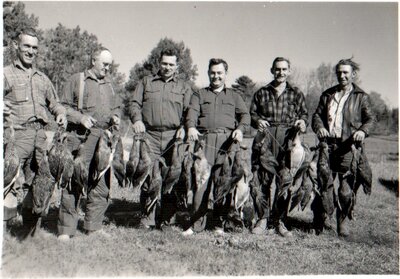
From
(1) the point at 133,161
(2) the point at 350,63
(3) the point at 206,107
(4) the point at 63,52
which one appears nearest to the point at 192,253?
(1) the point at 133,161

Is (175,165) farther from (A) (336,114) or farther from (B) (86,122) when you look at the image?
(A) (336,114)

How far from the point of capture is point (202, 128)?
6223 millimetres

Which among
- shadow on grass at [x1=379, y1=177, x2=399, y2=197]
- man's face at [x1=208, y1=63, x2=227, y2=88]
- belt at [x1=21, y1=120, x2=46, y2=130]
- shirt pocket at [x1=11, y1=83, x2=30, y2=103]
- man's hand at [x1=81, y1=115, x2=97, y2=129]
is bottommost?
shadow on grass at [x1=379, y1=177, x2=399, y2=197]

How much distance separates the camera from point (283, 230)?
21.7 ft

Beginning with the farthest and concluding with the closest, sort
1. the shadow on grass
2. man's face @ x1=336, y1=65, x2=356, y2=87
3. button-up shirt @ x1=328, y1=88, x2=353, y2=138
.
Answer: the shadow on grass, button-up shirt @ x1=328, y1=88, x2=353, y2=138, man's face @ x1=336, y1=65, x2=356, y2=87

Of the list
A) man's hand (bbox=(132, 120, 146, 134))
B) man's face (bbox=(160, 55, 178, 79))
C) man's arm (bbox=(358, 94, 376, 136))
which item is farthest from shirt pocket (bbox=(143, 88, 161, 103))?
man's arm (bbox=(358, 94, 376, 136))

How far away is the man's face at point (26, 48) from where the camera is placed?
5.40m

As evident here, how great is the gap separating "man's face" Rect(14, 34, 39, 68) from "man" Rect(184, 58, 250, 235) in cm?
244

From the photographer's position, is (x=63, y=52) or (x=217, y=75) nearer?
(x=217, y=75)

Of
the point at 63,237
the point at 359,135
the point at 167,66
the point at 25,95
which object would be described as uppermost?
the point at 167,66

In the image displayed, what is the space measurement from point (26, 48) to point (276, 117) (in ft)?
12.9

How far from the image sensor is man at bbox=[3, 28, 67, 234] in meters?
5.40

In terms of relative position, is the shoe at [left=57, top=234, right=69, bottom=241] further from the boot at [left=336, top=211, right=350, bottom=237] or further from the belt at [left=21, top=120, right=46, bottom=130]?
the boot at [left=336, top=211, right=350, bottom=237]

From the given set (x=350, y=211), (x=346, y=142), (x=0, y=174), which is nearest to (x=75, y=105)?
(x=0, y=174)
